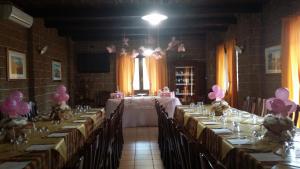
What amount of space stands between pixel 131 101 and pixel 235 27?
3280 millimetres

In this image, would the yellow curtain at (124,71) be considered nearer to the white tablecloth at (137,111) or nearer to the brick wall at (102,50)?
the brick wall at (102,50)

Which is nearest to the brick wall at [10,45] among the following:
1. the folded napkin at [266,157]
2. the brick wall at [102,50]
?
the folded napkin at [266,157]

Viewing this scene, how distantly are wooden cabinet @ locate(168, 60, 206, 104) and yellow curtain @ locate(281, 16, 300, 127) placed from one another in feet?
20.1

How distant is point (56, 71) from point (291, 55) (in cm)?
644

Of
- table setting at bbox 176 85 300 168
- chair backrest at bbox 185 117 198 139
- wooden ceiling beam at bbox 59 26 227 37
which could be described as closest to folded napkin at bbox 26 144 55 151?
table setting at bbox 176 85 300 168

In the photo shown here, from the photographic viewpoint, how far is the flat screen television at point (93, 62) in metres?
12.3

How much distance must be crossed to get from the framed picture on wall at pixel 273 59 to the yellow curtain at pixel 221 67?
3.16m

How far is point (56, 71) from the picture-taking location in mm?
10031

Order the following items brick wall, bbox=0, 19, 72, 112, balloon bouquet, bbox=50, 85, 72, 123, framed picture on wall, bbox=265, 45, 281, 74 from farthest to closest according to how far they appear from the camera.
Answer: framed picture on wall, bbox=265, 45, 281, 74, brick wall, bbox=0, 19, 72, 112, balloon bouquet, bbox=50, 85, 72, 123

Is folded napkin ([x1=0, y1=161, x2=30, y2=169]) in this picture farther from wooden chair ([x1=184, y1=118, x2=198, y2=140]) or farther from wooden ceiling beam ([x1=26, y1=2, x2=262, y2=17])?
wooden ceiling beam ([x1=26, y1=2, x2=262, y2=17])

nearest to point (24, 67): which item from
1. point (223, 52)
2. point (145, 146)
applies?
point (145, 146)

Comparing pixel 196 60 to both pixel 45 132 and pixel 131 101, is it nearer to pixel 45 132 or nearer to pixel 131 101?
pixel 131 101

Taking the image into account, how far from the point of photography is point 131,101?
9.37 m

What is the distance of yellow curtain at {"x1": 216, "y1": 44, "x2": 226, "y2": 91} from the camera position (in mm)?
10570
